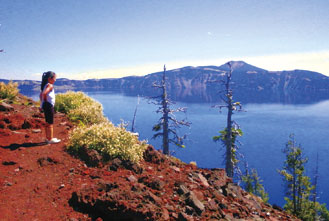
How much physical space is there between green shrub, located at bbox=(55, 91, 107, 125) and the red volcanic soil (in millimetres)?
3163

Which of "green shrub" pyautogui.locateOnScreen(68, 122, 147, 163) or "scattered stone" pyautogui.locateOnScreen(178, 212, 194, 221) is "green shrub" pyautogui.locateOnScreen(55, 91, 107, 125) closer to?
"green shrub" pyautogui.locateOnScreen(68, 122, 147, 163)

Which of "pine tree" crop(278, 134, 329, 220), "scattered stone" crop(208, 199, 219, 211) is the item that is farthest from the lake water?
"scattered stone" crop(208, 199, 219, 211)

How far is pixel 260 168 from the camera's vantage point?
198ft

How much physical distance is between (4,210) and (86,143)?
3430 millimetres

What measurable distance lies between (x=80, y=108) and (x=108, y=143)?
20.1ft

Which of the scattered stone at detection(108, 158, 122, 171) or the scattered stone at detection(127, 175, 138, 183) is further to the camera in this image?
the scattered stone at detection(108, 158, 122, 171)

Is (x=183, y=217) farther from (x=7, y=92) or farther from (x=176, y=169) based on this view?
(x=7, y=92)

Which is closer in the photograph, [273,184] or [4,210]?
[4,210]

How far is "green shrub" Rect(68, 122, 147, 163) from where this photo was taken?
7.62 meters

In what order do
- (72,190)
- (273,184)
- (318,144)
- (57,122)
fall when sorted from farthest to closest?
(318,144), (273,184), (57,122), (72,190)

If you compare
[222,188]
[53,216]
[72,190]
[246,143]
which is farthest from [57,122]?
[246,143]

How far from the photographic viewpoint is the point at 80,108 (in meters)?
13.0

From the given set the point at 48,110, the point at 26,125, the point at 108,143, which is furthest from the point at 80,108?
the point at 108,143

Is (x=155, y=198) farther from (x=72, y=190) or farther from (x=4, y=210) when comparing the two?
(x=4, y=210)
